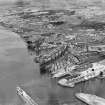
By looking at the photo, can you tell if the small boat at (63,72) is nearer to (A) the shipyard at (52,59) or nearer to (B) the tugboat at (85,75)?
(A) the shipyard at (52,59)

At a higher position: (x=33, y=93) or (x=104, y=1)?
(x=104, y=1)

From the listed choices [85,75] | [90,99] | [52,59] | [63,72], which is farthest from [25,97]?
[52,59]

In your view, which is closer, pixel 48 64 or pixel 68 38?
pixel 48 64

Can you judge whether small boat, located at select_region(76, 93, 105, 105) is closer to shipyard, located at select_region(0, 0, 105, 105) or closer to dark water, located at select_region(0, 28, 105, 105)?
shipyard, located at select_region(0, 0, 105, 105)

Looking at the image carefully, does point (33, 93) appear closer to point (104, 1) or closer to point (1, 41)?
point (1, 41)

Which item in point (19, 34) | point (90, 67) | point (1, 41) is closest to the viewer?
point (90, 67)

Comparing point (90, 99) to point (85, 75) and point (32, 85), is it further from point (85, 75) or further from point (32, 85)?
point (32, 85)

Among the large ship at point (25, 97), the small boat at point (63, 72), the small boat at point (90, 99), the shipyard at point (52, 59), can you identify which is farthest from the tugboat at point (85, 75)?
the large ship at point (25, 97)

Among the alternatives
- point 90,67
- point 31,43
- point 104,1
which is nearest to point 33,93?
point 90,67
